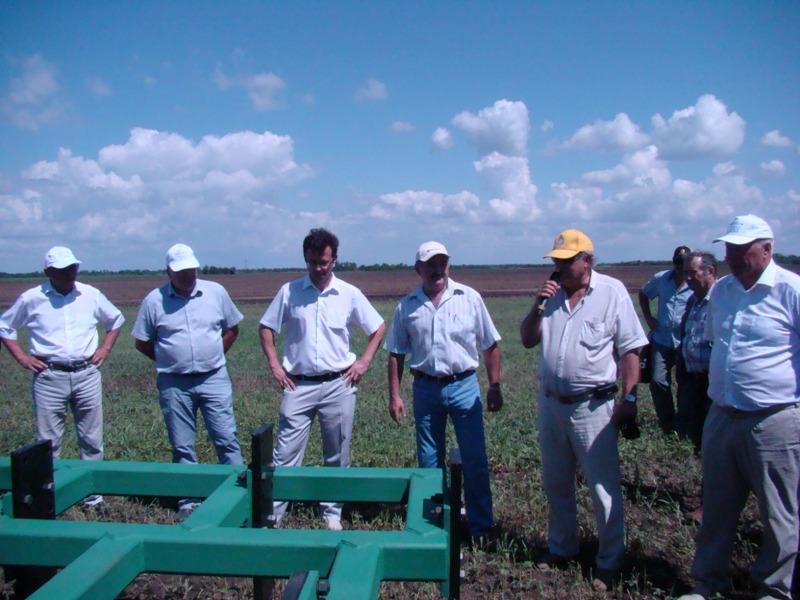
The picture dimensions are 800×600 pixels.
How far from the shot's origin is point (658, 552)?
426 centimetres

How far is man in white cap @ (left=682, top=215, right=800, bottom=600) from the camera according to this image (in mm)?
3314

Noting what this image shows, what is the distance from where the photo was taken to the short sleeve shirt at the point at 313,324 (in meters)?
4.71

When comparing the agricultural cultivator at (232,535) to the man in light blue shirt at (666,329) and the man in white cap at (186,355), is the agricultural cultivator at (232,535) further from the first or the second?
the man in light blue shirt at (666,329)

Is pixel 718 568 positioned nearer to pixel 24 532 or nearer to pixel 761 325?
pixel 761 325

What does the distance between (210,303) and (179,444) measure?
1089 mm

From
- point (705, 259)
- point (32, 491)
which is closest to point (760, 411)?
point (705, 259)

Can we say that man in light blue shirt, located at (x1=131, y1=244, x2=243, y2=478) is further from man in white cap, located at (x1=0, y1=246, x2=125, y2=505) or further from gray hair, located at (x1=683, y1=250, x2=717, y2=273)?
gray hair, located at (x1=683, y1=250, x2=717, y2=273)

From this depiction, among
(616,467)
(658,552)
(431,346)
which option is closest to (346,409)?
(431,346)

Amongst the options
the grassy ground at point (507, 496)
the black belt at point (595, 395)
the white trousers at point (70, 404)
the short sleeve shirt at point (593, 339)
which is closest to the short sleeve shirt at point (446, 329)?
Result: the short sleeve shirt at point (593, 339)

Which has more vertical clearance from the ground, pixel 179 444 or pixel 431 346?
pixel 431 346

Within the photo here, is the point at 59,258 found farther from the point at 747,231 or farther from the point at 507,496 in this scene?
the point at 747,231

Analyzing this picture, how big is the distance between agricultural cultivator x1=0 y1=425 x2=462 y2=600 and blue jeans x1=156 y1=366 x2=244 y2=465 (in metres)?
2.47

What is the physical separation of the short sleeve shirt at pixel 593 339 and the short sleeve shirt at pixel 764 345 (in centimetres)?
51

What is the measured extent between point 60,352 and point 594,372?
4.04 metres
